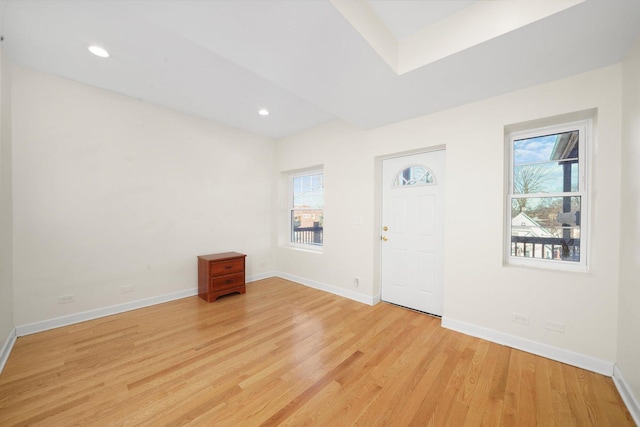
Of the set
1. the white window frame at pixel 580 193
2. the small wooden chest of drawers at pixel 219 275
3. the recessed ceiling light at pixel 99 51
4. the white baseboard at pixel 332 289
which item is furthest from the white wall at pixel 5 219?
the white window frame at pixel 580 193

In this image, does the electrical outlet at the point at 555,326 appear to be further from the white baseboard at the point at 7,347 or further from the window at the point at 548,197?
the white baseboard at the point at 7,347

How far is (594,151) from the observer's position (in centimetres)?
200

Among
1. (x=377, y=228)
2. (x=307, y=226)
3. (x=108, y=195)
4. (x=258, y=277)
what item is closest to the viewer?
(x=108, y=195)

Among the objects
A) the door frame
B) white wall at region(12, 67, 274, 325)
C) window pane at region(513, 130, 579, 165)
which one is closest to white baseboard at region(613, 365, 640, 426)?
window pane at region(513, 130, 579, 165)

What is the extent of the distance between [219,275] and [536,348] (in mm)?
3760

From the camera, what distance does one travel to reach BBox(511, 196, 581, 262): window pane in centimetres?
212

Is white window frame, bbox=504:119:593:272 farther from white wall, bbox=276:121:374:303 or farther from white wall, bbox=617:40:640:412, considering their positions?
white wall, bbox=276:121:374:303

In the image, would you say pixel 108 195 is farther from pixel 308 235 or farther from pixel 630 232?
pixel 630 232

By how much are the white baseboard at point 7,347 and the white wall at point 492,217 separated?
3426mm

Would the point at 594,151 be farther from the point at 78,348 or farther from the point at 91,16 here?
the point at 78,348

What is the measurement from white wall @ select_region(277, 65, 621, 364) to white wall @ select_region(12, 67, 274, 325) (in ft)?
7.02

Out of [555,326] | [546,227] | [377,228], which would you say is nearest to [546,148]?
[546,227]

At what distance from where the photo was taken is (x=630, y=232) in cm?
163

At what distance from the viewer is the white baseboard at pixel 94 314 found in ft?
7.81
